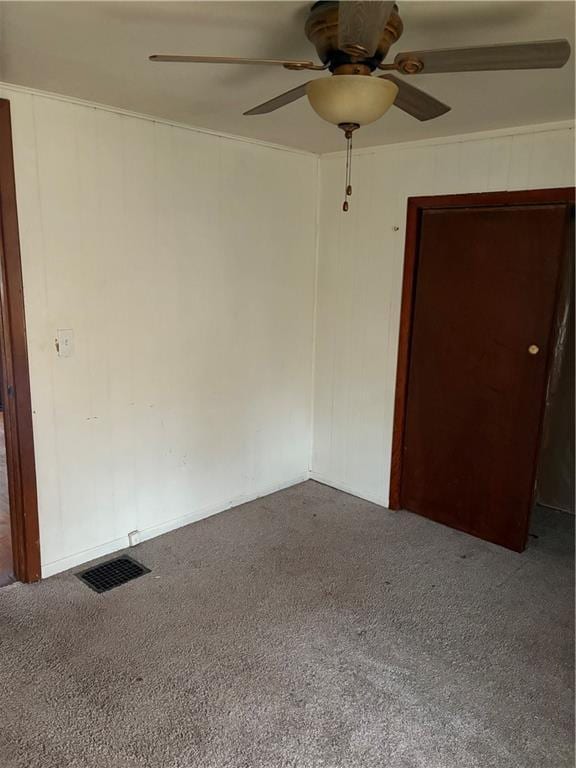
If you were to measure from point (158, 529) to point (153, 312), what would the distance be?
3.91 ft

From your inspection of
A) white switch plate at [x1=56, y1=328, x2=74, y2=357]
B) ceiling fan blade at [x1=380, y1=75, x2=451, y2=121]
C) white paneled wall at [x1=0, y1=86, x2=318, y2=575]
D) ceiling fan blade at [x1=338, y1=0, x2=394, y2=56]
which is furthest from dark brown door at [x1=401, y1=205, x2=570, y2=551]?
white switch plate at [x1=56, y1=328, x2=74, y2=357]

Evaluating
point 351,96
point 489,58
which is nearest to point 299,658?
point 351,96

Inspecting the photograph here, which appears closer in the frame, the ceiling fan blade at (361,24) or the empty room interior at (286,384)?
the ceiling fan blade at (361,24)

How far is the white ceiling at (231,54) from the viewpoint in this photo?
60.0 inches

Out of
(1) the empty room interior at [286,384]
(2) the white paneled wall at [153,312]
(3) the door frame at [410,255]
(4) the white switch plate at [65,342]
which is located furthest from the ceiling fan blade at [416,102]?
(4) the white switch plate at [65,342]

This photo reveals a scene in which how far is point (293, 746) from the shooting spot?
1767 mm

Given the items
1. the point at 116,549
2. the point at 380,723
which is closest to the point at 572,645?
the point at 380,723

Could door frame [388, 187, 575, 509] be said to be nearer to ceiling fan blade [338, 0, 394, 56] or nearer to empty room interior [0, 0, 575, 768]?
empty room interior [0, 0, 575, 768]

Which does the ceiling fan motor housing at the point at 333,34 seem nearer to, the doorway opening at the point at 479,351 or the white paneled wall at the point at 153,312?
the white paneled wall at the point at 153,312

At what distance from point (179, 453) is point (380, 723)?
172cm

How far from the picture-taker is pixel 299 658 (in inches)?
85.4

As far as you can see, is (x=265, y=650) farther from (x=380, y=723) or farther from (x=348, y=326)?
(x=348, y=326)

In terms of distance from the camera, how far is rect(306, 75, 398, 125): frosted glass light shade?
4.75 ft

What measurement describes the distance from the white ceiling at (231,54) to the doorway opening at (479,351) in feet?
1.53
